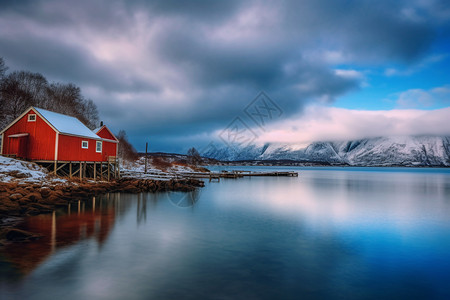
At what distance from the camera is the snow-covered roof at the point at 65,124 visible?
28.8 meters

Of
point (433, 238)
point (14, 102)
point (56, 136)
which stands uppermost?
point (14, 102)

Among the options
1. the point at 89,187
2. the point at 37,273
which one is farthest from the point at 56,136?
the point at 37,273

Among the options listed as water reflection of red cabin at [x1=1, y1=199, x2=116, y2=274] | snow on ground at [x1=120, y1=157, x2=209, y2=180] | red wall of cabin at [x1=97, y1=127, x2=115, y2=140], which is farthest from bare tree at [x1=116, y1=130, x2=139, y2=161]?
water reflection of red cabin at [x1=1, y1=199, x2=116, y2=274]

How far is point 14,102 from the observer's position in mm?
45000

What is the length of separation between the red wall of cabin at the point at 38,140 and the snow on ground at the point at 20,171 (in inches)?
54.7

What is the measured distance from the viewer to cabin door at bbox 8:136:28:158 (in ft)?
92.8

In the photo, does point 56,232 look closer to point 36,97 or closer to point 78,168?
point 78,168

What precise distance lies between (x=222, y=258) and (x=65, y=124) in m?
27.3

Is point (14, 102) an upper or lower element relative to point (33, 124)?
upper

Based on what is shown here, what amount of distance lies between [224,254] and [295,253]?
9.62ft

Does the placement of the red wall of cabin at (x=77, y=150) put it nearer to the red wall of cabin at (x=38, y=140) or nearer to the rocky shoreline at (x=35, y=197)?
the red wall of cabin at (x=38, y=140)

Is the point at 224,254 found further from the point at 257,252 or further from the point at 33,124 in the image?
the point at 33,124

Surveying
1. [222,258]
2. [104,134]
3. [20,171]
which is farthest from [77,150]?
[222,258]

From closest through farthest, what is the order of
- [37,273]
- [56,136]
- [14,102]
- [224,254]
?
1. [37,273]
2. [224,254]
3. [56,136]
4. [14,102]
